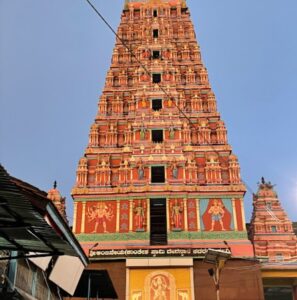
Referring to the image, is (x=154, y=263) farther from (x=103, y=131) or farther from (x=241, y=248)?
(x=103, y=131)

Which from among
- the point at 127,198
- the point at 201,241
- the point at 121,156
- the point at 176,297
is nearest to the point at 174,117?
the point at 121,156

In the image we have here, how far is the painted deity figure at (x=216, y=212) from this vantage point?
24.3 m

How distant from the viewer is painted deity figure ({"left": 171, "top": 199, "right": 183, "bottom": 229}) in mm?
24375

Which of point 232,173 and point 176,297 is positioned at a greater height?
point 232,173

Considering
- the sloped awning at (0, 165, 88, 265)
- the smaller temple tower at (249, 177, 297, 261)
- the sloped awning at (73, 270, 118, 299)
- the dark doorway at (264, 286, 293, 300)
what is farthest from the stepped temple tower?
the sloped awning at (0, 165, 88, 265)

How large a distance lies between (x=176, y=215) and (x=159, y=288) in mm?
4255

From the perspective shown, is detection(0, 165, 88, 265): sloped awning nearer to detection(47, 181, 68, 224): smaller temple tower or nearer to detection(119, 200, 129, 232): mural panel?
detection(119, 200, 129, 232): mural panel

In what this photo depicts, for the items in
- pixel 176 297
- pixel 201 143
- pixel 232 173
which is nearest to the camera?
pixel 176 297

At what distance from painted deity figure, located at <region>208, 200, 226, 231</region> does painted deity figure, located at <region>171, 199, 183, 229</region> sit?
5.69ft

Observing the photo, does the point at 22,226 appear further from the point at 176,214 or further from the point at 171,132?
the point at 171,132

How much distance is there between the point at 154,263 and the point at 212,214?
178 inches

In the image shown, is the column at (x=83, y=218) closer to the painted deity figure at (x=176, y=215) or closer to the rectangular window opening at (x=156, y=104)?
the painted deity figure at (x=176, y=215)

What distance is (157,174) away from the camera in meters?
26.9

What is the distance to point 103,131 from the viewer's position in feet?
94.6
